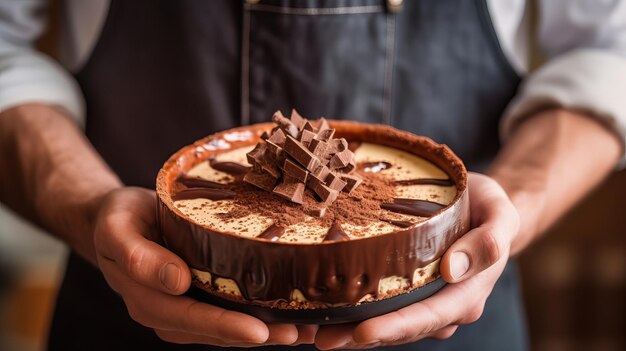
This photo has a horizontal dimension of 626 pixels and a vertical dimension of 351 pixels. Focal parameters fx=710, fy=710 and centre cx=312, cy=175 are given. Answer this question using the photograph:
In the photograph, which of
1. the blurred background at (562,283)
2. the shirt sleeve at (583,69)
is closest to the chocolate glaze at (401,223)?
the shirt sleeve at (583,69)

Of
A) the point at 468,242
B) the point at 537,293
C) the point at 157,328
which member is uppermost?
the point at 468,242

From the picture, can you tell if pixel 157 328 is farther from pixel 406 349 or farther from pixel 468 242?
pixel 406 349

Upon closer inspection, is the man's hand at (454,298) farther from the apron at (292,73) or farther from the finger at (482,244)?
the apron at (292,73)

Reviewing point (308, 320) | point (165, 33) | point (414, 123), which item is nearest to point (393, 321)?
point (308, 320)

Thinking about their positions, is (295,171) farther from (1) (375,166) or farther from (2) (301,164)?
(1) (375,166)

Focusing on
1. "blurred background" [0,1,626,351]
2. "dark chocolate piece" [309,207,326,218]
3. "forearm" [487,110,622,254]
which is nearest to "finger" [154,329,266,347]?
"dark chocolate piece" [309,207,326,218]
